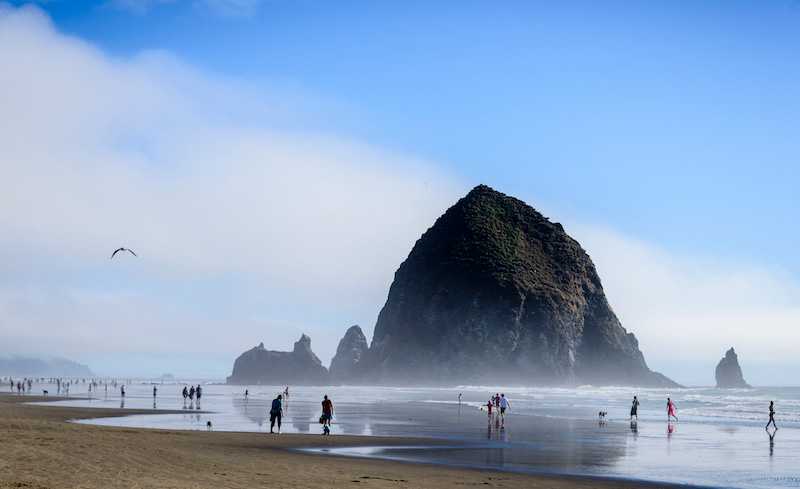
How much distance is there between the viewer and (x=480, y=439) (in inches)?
1239

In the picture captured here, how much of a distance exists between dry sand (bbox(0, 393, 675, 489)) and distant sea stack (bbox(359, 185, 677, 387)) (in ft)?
376

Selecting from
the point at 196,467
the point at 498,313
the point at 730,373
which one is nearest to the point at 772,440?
the point at 196,467

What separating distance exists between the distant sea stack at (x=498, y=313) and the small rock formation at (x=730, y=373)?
44526 mm

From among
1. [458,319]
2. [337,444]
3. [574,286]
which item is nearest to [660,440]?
[337,444]

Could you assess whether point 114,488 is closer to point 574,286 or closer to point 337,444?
point 337,444

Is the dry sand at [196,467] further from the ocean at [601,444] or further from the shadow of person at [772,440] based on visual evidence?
the shadow of person at [772,440]

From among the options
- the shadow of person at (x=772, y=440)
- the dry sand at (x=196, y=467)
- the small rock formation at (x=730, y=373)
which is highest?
the dry sand at (x=196, y=467)

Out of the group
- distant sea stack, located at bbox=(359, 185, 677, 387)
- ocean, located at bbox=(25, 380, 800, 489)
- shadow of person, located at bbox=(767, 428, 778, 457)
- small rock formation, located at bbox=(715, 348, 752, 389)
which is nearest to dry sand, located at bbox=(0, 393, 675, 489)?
ocean, located at bbox=(25, 380, 800, 489)

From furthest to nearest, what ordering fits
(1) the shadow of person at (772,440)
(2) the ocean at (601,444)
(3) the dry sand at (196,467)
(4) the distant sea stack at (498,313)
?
(4) the distant sea stack at (498,313) < (1) the shadow of person at (772,440) < (2) the ocean at (601,444) < (3) the dry sand at (196,467)

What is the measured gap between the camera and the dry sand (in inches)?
602

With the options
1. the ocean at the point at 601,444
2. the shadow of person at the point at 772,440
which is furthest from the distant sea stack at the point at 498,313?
the shadow of person at the point at 772,440

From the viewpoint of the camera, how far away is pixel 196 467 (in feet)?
59.3

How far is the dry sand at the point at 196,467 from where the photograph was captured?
1530 centimetres

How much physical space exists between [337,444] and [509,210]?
145381 mm
